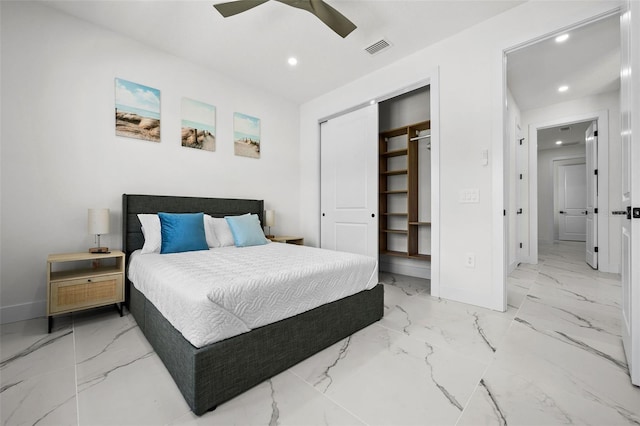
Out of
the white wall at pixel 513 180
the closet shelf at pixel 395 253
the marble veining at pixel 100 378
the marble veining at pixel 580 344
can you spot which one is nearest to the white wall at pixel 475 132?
the marble veining at pixel 580 344

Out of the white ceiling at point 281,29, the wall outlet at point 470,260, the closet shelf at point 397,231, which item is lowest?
the wall outlet at point 470,260

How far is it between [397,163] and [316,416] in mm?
3627

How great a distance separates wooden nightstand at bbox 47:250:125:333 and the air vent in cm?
330

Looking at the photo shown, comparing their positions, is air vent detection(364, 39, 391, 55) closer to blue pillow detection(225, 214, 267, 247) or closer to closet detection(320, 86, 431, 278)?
closet detection(320, 86, 431, 278)

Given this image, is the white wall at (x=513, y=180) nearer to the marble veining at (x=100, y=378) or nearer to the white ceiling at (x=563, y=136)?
the white ceiling at (x=563, y=136)

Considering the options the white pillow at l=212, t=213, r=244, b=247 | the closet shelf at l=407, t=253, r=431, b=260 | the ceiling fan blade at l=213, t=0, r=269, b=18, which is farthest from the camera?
the closet shelf at l=407, t=253, r=431, b=260

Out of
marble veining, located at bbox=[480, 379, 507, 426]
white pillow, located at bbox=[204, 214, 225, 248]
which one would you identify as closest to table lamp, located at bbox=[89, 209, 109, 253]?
white pillow, located at bbox=[204, 214, 225, 248]

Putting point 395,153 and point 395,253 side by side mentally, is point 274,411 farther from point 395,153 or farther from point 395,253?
point 395,153

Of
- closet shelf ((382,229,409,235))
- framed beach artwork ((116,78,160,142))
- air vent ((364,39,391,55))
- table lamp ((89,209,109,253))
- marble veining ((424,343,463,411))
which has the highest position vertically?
air vent ((364,39,391,55))

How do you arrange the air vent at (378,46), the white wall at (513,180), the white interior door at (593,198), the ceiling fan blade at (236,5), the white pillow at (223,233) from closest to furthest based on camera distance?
the ceiling fan blade at (236,5) < the air vent at (378,46) < the white pillow at (223,233) < the white wall at (513,180) < the white interior door at (593,198)

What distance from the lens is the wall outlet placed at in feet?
8.73

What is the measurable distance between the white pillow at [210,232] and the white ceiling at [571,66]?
3.57 m

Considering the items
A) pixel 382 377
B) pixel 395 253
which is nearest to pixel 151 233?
pixel 382 377

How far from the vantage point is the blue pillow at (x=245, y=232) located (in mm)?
2967
